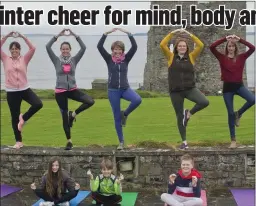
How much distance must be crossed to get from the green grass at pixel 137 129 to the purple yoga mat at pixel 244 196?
1.27m

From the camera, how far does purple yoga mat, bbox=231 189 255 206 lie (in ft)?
28.7

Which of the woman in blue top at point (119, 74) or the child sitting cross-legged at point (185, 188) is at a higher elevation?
the woman in blue top at point (119, 74)

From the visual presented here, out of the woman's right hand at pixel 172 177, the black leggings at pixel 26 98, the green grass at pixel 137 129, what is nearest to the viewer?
the woman's right hand at pixel 172 177

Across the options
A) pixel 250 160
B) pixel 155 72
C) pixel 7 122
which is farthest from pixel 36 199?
pixel 155 72

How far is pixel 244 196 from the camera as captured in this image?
919cm

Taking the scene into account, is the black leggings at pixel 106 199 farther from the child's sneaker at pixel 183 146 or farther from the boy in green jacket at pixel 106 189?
the child's sneaker at pixel 183 146

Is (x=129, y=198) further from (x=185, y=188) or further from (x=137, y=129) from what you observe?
(x=137, y=129)

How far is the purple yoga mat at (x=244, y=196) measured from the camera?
28.7 ft

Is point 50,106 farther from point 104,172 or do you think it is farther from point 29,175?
point 104,172

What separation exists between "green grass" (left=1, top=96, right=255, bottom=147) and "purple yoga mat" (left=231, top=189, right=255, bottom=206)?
50.1 inches

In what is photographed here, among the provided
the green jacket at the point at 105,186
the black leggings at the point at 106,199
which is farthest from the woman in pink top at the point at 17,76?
the black leggings at the point at 106,199

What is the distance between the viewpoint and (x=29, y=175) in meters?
10.1

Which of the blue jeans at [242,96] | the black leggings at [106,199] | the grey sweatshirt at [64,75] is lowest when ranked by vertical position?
the black leggings at [106,199]

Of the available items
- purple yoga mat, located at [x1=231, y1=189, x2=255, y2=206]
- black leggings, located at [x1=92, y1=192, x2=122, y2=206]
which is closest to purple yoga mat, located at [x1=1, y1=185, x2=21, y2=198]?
black leggings, located at [x1=92, y1=192, x2=122, y2=206]
